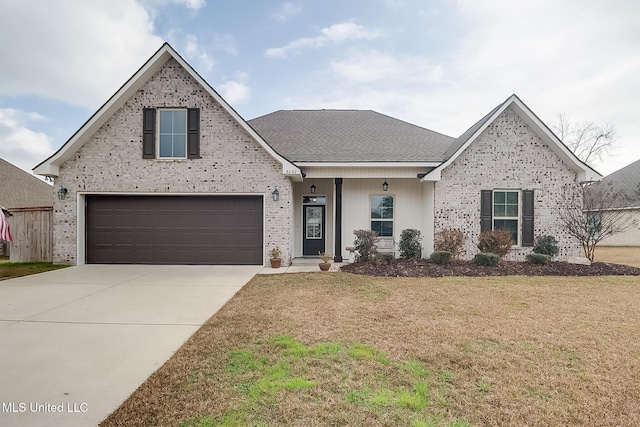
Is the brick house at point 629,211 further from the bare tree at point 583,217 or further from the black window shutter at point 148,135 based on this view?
the black window shutter at point 148,135

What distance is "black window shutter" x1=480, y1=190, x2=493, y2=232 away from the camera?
10.8 metres

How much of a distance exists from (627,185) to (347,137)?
24.4 metres

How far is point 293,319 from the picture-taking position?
4.84 m

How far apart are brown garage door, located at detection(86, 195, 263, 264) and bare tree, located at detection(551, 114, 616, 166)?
86.8ft

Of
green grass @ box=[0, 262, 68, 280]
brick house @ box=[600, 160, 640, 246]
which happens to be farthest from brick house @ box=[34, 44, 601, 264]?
brick house @ box=[600, 160, 640, 246]

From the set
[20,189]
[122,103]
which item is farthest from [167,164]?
[20,189]

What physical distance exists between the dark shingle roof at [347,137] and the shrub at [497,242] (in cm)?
298

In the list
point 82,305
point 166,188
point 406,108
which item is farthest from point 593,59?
point 82,305

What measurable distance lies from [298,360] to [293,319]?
4.77 feet

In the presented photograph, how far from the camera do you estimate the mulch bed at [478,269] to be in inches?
350

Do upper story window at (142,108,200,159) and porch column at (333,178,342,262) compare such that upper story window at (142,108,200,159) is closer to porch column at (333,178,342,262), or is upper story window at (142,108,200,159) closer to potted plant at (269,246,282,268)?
potted plant at (269,246,282,268)

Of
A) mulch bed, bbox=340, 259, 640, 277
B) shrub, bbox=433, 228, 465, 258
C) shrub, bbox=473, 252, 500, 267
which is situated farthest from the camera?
shrub, bbox=433, 228, 465, 258

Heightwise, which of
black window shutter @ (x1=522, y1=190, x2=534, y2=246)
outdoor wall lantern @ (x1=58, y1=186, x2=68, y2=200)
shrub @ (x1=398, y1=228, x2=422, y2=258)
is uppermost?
outdoor wall lantern @ (x1=58, y1=186, x2=68, y2=200)

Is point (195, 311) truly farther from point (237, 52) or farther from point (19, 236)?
point (237, 52)
